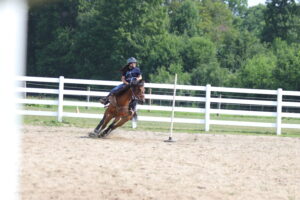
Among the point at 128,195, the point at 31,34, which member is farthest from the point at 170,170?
the point at 31,34

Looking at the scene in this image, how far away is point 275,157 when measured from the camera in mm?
9766

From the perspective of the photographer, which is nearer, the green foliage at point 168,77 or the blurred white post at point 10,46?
the blurred white post at point 10,46

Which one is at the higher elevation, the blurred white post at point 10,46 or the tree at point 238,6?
the tree at point 238,6

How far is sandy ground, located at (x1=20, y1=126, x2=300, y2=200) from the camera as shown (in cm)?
555

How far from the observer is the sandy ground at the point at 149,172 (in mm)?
5547

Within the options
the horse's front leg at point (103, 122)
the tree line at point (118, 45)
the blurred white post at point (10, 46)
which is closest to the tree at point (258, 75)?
the tree line at point (118, 45)

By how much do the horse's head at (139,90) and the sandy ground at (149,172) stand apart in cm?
145

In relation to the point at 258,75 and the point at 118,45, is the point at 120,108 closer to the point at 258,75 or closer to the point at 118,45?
the point at 258,75

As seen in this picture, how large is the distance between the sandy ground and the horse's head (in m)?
1.45

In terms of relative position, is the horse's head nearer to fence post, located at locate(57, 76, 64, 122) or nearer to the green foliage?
fence post, located at locate(57, 76, 64, 122)

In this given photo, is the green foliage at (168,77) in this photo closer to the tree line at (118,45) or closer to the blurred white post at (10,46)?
the tree line at (118,45)

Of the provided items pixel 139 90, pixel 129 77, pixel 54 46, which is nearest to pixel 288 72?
pixel 54 46

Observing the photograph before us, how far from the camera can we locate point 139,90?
37.7ft

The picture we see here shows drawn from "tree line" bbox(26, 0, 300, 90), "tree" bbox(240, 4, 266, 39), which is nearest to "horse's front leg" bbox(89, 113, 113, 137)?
"tree line" bbox(26, 0, 300, 90)
